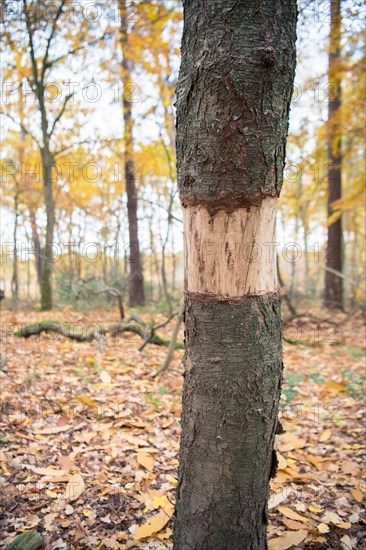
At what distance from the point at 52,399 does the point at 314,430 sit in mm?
2665

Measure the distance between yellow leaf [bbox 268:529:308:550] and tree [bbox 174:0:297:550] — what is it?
1.66 feet

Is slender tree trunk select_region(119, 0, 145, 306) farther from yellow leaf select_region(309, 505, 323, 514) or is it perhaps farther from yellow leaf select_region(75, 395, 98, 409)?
yellow leaf select_region(309, 505, 323, 514)

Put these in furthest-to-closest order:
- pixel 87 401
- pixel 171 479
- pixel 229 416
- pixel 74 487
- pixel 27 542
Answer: pixel 87 401
pixel 171 479
pixel 74 487
pixel 27 542
pixel 229 416

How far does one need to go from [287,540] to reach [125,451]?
1.44 m

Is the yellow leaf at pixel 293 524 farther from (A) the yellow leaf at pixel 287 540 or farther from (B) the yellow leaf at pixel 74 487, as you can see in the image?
(B) the yellow leaf at pixel 74 487

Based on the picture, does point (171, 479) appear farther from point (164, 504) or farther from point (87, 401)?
point (87, 401)

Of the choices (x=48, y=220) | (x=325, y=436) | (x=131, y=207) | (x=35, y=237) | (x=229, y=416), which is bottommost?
(x=325, y=436)

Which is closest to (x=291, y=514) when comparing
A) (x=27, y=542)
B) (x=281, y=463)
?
(x=281, y=463)

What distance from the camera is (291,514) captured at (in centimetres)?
241

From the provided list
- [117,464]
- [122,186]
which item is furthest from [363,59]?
[122,186]

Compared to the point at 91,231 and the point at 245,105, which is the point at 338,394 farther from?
the point at 91,231

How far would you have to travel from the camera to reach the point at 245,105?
56.9 inches

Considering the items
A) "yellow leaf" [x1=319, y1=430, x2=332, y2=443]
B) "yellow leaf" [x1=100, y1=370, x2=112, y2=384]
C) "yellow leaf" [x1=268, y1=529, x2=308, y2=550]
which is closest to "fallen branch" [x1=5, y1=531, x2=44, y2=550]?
"yellow leaf" [x1=268, y1=529, x2=308, y2=550]

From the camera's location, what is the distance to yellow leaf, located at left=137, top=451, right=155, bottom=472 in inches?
115
